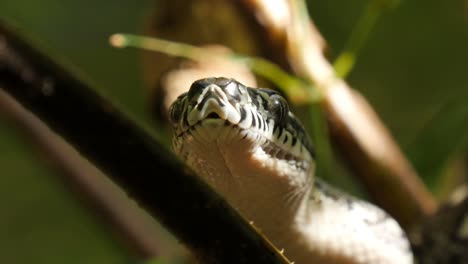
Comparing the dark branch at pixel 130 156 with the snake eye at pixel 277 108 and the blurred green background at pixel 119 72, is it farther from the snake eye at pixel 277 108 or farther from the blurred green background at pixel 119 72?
the blurred green background at pixel 119 72

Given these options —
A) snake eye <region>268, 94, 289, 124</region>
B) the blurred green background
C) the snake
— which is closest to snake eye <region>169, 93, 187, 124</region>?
the snake

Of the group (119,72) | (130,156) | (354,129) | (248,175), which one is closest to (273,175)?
(248,175)

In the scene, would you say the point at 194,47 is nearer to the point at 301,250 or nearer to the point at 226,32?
the point at 226,32

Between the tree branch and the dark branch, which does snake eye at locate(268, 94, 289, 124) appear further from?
the tree branch

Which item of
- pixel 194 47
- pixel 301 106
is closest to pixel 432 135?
pixel 301 106

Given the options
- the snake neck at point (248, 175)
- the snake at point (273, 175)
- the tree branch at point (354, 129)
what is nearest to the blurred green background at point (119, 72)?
the tree branch at point (354, 129)
